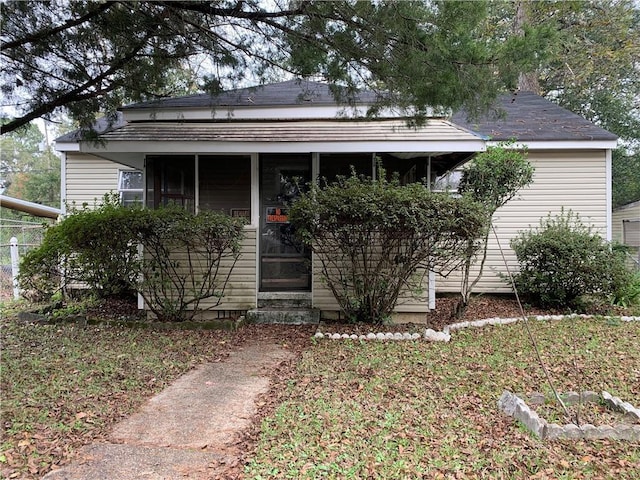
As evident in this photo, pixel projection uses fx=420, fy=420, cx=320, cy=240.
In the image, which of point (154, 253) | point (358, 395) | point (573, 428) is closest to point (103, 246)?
point (154, 253)

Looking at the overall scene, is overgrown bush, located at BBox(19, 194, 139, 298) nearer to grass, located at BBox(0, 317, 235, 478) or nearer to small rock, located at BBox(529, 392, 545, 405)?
grass, located at BBox(0, 317, 235, 478)

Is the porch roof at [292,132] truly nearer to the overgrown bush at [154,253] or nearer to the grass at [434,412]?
the overgrown bush at [154,253]

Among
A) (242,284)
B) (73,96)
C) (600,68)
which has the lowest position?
(242,284)

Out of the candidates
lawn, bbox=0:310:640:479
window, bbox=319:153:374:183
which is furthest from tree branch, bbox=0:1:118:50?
window, bbox=319:153:374:183

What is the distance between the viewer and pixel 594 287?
698 cm

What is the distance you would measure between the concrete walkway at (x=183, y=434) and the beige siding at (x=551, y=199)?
597 centimetres

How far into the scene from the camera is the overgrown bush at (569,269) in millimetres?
6883

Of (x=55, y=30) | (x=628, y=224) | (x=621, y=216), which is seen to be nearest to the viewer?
(x=55, y=30)

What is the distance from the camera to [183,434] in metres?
2.91

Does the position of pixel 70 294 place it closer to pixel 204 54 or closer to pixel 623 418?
pixel 204 54

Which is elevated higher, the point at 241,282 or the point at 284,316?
the point at 241,282

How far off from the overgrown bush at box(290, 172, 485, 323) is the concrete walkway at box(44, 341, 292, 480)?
204 cm

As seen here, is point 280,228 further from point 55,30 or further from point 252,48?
point 55,30

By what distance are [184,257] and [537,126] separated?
7.99m
